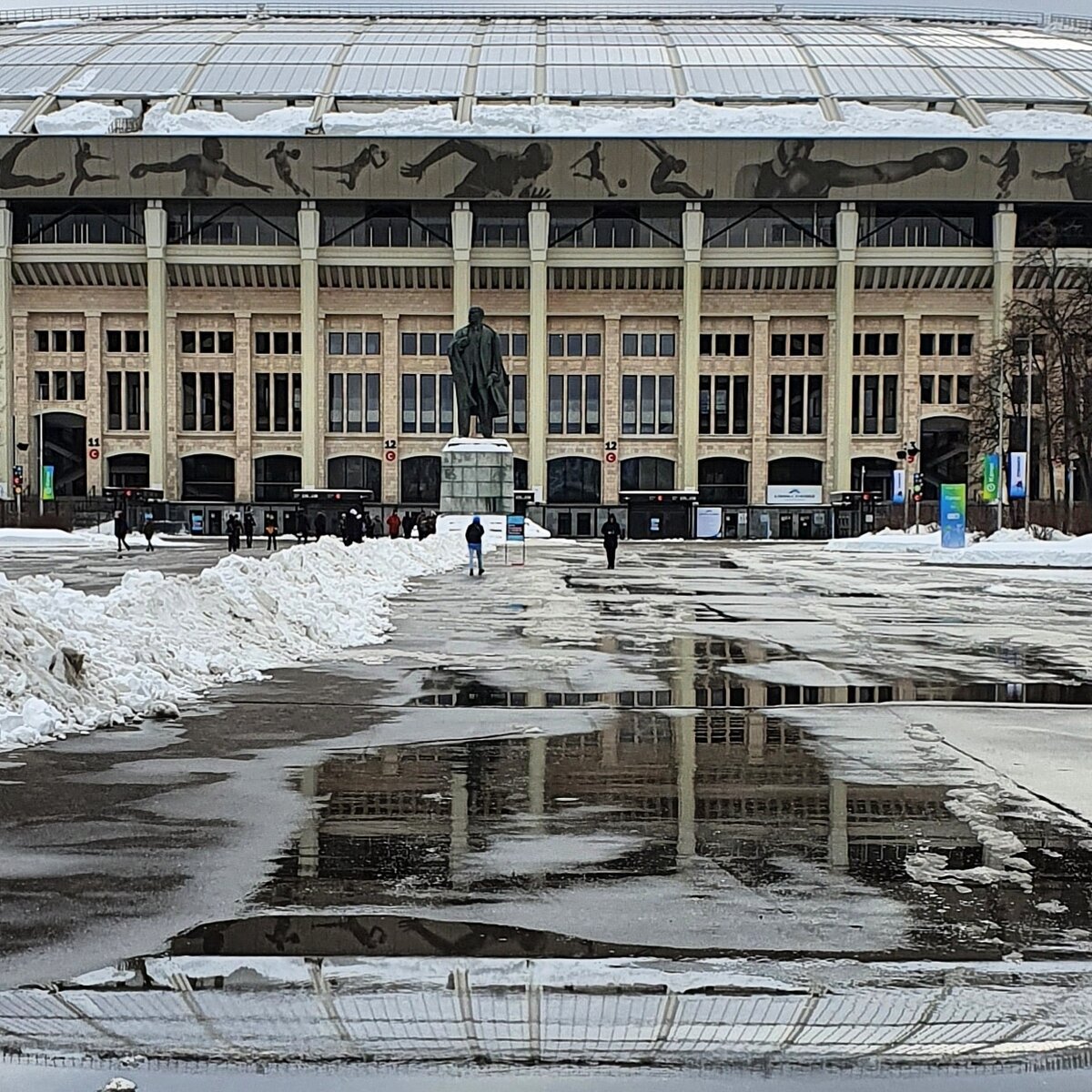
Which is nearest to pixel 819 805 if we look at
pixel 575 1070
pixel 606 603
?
pixel 575 1070

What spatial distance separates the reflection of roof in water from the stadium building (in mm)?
89401

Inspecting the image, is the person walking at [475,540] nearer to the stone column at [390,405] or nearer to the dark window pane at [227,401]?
the stone column at [390,405]

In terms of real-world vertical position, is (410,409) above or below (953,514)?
above

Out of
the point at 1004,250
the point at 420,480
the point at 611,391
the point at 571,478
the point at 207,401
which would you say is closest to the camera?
the point at 1004,250

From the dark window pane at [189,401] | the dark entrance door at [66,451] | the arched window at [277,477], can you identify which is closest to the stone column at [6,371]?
the dark entrance door at [66,451]

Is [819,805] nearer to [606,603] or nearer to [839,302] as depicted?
[606,603]

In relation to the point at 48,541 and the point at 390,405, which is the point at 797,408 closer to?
the point at 390,405

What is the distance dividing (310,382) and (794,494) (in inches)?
1251

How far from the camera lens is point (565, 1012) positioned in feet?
18.2

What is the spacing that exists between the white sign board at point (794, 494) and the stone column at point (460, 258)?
2252 cm

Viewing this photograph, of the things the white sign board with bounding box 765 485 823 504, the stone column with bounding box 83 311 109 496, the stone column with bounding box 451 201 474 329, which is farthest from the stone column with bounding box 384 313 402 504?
the white sign board with bounding box 765 485 823 504

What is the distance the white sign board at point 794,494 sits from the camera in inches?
3799

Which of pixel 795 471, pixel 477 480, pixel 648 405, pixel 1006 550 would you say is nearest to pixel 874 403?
pixel 795 471

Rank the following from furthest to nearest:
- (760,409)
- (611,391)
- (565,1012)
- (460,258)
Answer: (611,391), (760,409), (460,258), (565,1012)
